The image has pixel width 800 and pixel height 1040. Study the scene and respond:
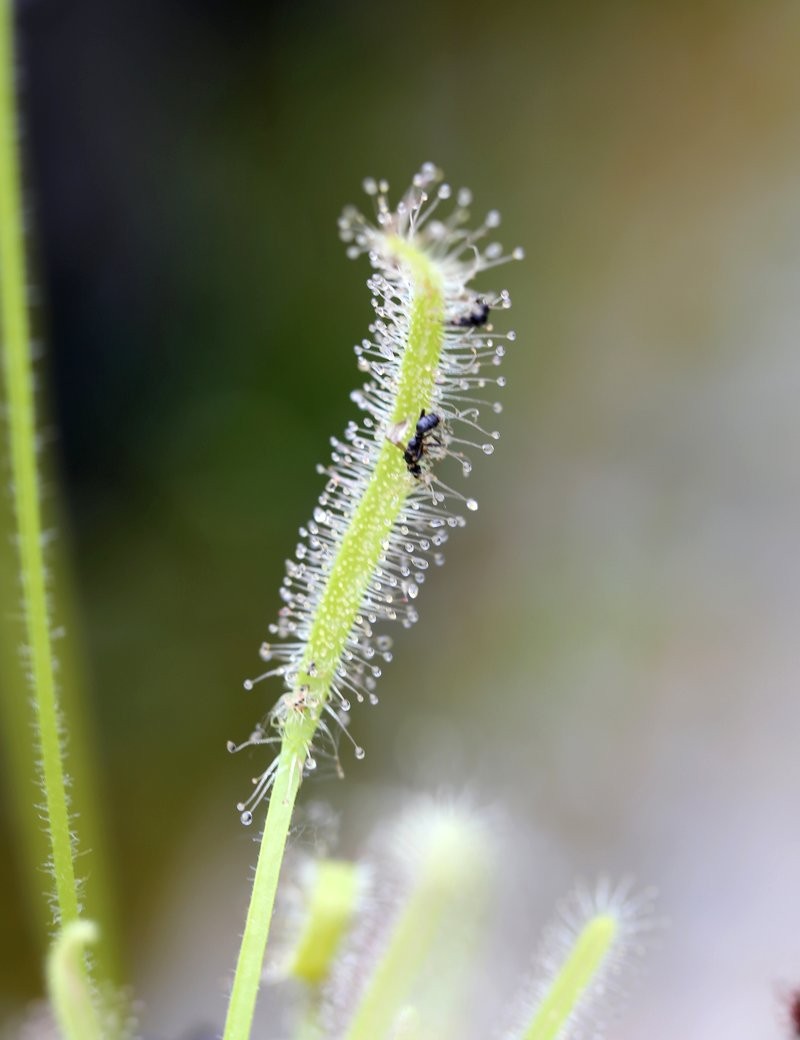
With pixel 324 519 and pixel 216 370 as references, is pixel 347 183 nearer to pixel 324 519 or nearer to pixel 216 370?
pixel 216 370

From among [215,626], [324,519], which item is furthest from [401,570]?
[215,626]

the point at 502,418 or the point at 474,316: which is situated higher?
the point at 502,418

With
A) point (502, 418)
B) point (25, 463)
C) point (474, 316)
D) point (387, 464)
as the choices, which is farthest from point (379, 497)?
point (502, 418)

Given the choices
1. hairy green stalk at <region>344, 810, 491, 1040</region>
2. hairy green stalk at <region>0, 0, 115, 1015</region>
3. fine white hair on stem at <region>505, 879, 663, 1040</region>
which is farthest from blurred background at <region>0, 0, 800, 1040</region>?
hairy green stalk at <region>0, 0, 115, 1015</region>

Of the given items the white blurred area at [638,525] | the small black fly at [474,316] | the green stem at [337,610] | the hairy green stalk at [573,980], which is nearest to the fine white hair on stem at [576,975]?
the hairy green stalk at [573,980]

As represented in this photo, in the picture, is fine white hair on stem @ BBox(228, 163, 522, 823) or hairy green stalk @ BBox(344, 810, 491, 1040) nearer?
fine white hair on stem @ BBox(228, 163, 522, 823)

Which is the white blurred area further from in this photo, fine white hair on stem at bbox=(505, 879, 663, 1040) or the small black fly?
the small black fly

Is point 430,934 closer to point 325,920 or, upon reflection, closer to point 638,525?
point 325,920
